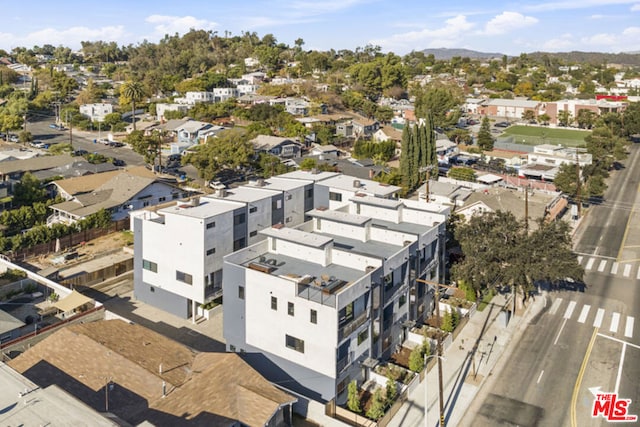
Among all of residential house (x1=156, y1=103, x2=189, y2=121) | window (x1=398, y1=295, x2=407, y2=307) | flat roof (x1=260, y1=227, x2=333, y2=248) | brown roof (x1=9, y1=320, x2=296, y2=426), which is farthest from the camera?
residential house (x1=156, y1=103, x2=189, y2=121)

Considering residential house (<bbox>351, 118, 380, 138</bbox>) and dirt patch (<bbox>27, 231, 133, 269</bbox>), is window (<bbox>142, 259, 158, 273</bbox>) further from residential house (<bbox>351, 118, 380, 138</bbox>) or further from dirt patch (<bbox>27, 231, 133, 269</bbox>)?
residential house (<bbox>351, 118, 380, 138</bbox>)

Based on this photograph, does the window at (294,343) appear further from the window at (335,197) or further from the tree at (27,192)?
the tree at (27,192)

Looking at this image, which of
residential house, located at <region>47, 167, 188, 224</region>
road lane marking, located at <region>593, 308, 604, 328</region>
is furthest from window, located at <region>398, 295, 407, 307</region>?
residential house, located at <region>47, 167, 188, 224</region>

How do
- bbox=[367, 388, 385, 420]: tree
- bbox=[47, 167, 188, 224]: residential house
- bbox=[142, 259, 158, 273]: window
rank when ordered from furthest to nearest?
bbox=[47, 167, 188, 224]: residential house < bbox=[142, 259, 158, 273]: window < bbox=[367, 388, 385, 420]: tree

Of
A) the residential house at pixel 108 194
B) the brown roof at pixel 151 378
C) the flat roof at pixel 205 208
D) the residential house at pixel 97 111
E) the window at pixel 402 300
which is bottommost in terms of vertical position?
the brown roof at pixel 151 378

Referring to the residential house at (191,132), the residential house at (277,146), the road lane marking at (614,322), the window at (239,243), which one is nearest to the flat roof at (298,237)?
the window at (239,243)

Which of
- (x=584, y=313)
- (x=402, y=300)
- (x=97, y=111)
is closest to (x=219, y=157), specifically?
(x=402, y=300)

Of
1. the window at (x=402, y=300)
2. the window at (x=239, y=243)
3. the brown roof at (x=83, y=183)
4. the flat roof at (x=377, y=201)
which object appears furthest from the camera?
the brown roof at (x=83, y=183)

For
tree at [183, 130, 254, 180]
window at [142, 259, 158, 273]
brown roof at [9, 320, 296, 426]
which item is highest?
tree at [183, 130, 254, 180]

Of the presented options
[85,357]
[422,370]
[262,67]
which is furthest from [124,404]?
[262,67]
